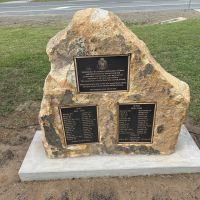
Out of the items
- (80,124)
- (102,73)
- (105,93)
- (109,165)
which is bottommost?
(109,165)

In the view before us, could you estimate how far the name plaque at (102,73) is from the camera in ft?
14.6

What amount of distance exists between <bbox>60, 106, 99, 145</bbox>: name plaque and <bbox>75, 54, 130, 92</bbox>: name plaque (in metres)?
0.35

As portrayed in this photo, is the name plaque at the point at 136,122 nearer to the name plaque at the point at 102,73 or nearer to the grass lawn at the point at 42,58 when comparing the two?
the name plaque at the point at 102,73

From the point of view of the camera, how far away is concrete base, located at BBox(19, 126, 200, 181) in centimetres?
488

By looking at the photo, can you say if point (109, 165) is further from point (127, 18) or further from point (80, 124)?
point (127, 18)

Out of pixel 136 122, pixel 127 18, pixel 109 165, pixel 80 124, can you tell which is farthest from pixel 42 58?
pixel 127 18

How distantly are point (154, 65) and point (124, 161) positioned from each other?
4.67 feet

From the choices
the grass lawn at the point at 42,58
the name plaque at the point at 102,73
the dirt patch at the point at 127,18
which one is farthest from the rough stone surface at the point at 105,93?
the dirt patch at the point at 127,18

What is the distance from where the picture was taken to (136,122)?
4984 millimetres

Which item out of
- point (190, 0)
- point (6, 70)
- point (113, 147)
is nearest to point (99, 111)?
point (113, 147)

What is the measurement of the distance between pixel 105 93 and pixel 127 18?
12862 mm

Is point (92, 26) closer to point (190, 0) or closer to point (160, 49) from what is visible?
point (160, 49)

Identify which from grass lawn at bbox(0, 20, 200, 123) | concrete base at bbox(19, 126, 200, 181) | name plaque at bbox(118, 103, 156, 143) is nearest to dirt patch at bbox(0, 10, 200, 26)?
grass lawn at bbox(0, 20, 200, 123)

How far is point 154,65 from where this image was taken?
4555 mm
